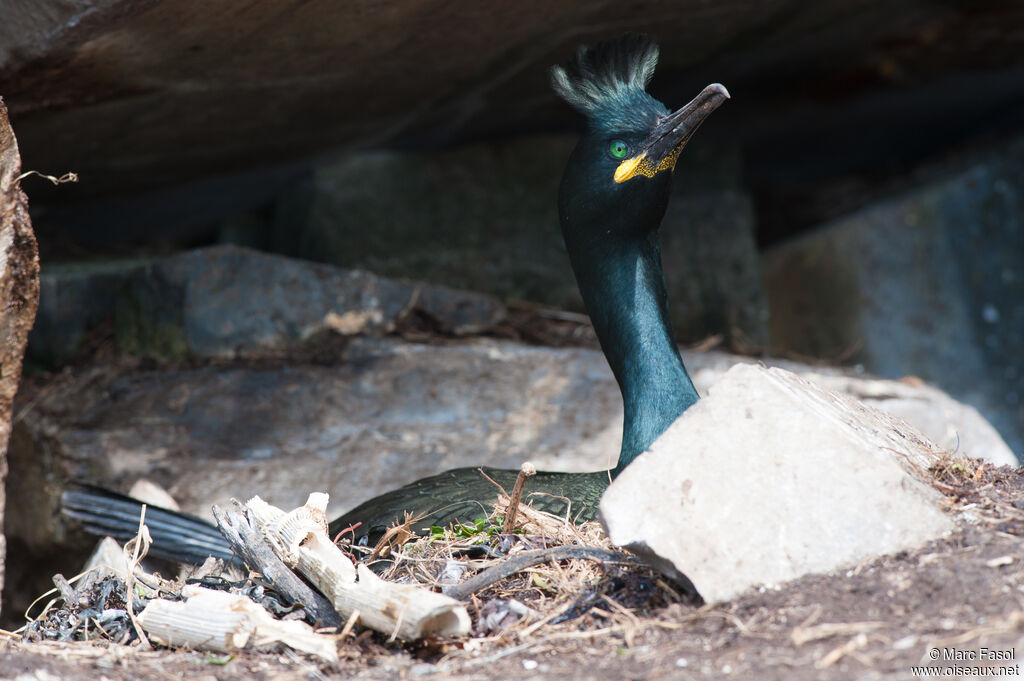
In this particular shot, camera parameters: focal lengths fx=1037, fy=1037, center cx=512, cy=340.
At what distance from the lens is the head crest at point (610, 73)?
10.2 feet

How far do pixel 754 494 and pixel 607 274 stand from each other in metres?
1.22

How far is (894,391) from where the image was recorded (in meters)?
4.25

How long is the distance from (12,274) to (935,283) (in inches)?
181

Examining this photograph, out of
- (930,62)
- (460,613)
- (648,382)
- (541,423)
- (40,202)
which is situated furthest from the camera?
(930,62)

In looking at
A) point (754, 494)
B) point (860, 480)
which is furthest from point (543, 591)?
point (860, 480)

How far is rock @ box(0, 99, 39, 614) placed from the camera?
7.72 ft

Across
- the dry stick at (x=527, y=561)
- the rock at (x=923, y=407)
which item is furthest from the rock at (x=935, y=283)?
the dry stick at (x=527, y=561)

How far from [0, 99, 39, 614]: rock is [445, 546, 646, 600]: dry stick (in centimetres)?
A: 116

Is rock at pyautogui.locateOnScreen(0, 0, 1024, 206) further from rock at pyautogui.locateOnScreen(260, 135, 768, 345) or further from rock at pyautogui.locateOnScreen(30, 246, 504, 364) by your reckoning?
rock at pyautogui.locateOnScreen(30, 246, 504, 364)

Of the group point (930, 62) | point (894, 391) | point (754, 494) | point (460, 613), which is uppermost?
point (930, 62)

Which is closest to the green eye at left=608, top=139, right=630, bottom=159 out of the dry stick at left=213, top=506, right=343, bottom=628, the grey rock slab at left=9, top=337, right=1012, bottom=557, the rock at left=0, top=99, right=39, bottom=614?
the grey rock slab at left=9, top=337, right=1012, bottom=557

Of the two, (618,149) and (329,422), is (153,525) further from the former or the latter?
(618,149)

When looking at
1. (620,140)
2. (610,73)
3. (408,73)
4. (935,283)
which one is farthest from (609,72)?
(935,283)

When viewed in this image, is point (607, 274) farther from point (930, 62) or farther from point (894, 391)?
point (930, 62)
